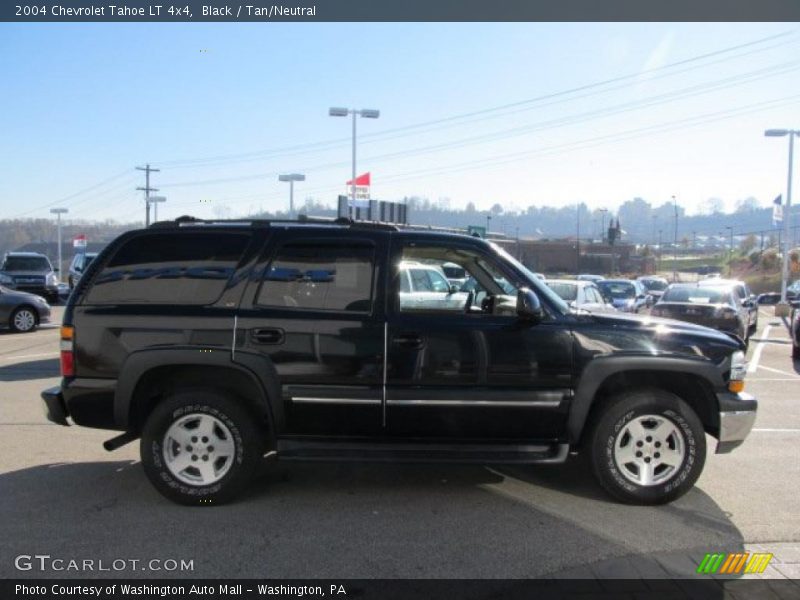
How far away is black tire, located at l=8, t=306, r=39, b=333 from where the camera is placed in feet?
51.2

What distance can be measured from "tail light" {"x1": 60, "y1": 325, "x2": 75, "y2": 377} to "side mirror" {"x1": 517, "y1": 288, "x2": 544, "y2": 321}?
10.2ft

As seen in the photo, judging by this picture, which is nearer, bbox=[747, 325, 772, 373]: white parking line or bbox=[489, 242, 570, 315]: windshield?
bbox=[489, 242, 570, 315]: windshield

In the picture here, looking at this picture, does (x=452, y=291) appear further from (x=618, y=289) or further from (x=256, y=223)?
(x=618, y=289)

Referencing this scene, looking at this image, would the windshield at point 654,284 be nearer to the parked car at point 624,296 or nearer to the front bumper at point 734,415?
the parked car at point 624,296

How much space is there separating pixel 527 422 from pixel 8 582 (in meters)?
3.22

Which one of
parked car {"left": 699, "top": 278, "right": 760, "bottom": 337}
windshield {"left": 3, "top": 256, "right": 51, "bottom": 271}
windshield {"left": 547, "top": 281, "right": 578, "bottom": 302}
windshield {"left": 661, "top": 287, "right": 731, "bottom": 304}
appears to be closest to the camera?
windshield {"left": 547, "top": 281, "right": 578, "bottom": 302}

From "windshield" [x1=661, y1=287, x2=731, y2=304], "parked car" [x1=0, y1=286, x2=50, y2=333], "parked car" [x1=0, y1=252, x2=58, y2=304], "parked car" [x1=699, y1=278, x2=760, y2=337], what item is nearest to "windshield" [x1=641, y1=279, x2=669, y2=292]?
"parked car" [x1=699, y1=278, x2=760, y2=337]

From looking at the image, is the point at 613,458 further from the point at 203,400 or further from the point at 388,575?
the point at 203,400

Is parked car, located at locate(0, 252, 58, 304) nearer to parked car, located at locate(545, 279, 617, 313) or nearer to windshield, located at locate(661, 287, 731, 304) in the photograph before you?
parked car, located at locate(545, 279, 617, 313)

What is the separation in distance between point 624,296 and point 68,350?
65.9 ft

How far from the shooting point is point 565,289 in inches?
517

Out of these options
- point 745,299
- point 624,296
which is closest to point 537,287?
point 745,299

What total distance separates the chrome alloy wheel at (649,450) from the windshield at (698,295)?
1104cm

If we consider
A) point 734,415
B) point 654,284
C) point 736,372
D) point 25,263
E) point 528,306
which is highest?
point 528,306
